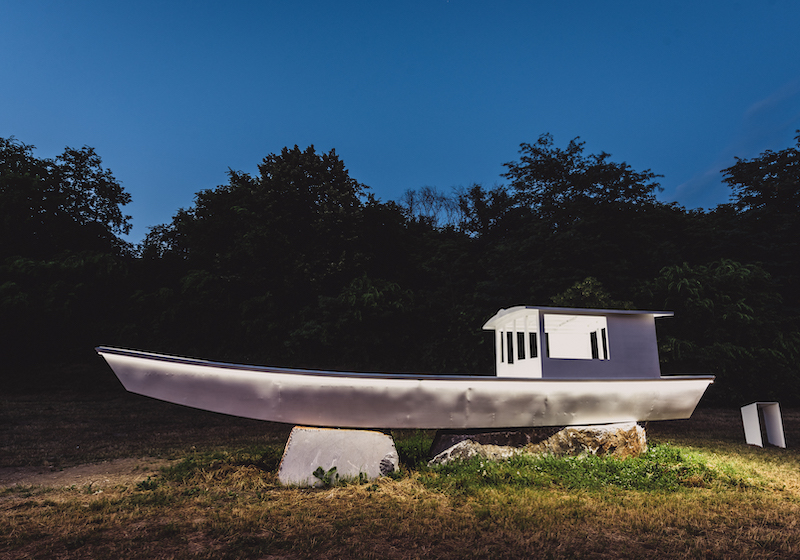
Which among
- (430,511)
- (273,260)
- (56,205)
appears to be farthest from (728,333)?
(56,205)

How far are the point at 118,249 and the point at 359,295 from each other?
1328 centimetres

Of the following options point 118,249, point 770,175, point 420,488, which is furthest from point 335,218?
point 770,175

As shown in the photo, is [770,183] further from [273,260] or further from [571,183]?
Answer: [273,260]

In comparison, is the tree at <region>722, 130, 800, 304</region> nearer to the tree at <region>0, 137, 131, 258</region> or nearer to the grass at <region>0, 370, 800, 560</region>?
the grass at <region>0, 370, 800, 560</region>

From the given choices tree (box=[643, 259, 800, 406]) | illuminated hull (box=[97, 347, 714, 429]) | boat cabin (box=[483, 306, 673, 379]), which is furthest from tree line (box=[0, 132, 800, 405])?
illuminated hull (box=[97, 347, 714, 429])

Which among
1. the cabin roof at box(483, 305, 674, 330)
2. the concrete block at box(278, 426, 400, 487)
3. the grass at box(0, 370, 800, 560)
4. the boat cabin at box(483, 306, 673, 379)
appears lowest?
the grass at box(0, 370, 800, 560)

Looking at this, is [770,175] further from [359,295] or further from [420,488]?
[420,488]

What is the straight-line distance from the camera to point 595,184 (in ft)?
66.2

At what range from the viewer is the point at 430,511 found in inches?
186

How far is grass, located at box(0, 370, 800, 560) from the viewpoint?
372 centimetres

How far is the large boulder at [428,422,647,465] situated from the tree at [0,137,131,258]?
19.7 meters

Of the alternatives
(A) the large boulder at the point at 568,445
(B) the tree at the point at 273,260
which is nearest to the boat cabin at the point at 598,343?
(A) the large boulder at the point at 568,445

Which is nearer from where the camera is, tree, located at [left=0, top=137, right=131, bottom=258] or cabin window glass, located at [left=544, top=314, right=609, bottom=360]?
cabin window glass, located at [left=544, top=314, right=609, bottom=360]

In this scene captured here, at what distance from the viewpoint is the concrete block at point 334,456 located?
19.5ft
